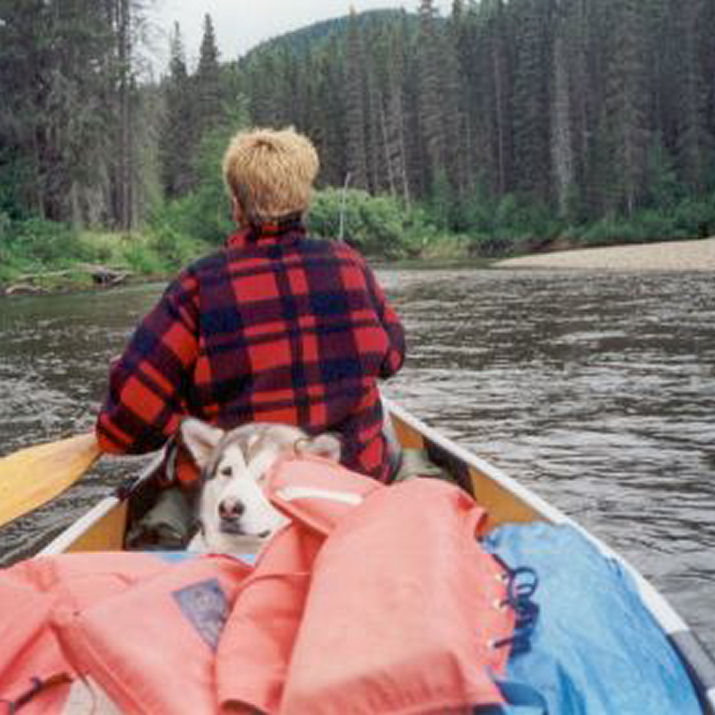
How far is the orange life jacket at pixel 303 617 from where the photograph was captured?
1.49 m

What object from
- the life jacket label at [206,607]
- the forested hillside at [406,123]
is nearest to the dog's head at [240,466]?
the life jacket label at [206,607]

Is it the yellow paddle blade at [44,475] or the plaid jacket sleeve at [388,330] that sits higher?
the plaid jacket sleeve at [388,330]

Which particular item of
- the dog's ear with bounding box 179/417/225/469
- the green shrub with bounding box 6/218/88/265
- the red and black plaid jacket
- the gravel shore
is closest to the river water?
the red and black plaid jacket

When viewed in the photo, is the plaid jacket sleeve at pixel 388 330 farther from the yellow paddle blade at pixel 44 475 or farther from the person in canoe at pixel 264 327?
the yellow paddle blade at pixel 44 475

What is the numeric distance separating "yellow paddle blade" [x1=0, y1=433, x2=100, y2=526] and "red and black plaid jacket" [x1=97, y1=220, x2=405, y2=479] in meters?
0.83

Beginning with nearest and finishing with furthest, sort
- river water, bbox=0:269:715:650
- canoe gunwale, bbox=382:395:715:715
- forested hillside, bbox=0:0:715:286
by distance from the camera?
1. canoe gunwale, bbox=382:395:715:715
2. river water, bbox=0:269:715:650
3. forested hillside, bbox=0:0:715:286

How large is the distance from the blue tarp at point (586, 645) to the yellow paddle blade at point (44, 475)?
86.6 inches

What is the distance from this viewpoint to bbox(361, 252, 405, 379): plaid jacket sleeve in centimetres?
347

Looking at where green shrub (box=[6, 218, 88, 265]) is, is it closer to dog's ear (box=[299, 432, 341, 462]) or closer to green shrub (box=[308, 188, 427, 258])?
green shrub (box=[308, 188, 427, 258])

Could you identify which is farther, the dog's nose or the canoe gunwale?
the dog's nose

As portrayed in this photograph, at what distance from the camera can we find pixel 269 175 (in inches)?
126

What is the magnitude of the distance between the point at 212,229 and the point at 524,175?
999 inches

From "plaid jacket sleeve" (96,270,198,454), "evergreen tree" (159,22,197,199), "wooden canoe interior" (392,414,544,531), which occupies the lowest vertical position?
"wooden canoe interior" (392,414,544,531)

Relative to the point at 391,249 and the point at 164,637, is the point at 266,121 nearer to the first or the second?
the point at 391,249
